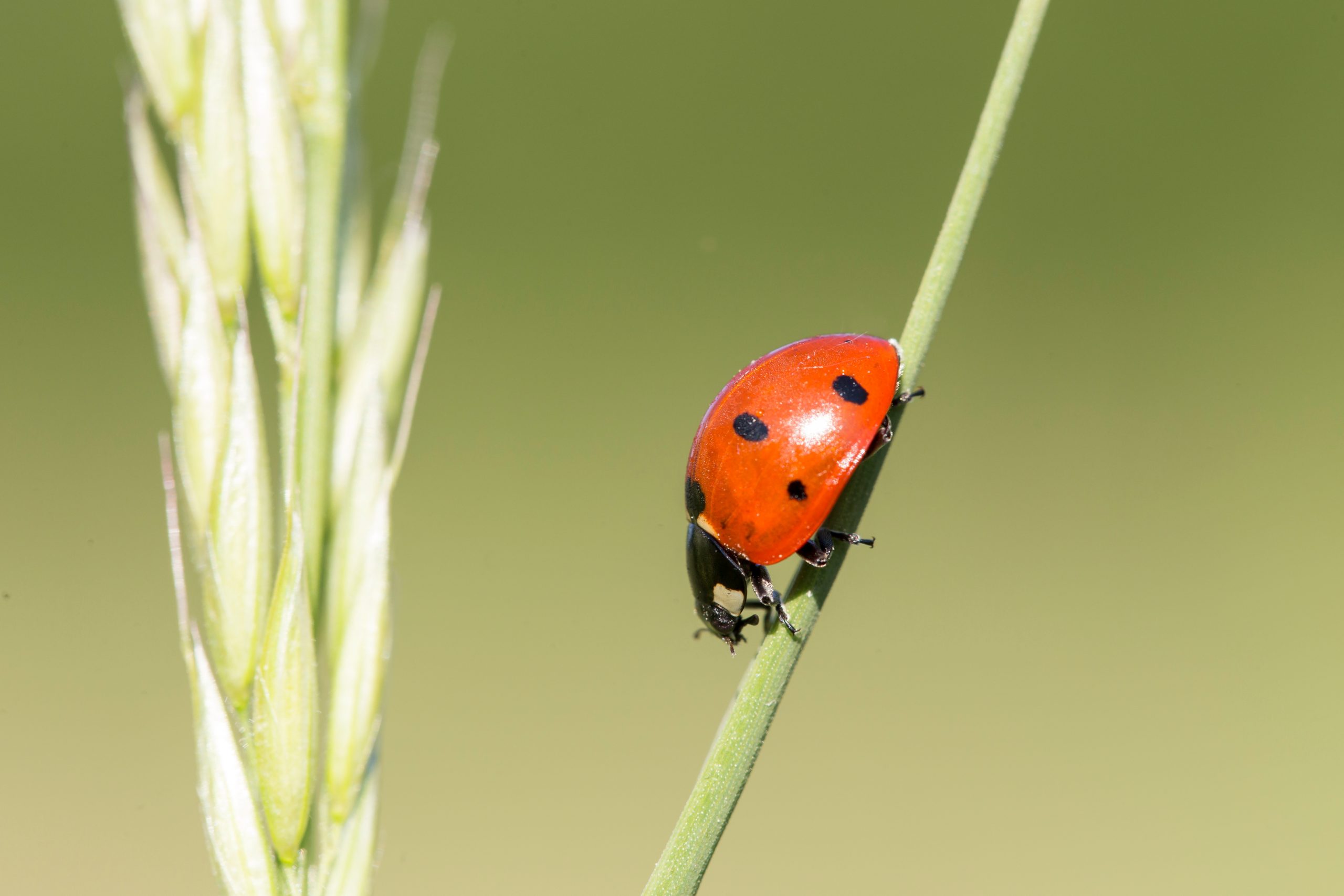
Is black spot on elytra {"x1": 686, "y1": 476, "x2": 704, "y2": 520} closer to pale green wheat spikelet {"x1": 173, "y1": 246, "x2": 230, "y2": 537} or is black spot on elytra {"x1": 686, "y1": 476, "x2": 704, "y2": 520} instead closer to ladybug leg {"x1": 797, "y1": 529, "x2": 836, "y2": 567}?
ladybug leg {"x1": 797, "y1": 529, "x2": 836, "y2": 567}

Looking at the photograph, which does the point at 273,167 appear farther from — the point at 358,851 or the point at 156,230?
the point at 358,851

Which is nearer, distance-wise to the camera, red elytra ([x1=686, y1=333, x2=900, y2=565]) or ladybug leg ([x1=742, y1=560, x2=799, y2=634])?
red elytra ([x1=686, y1=333, x2=900, y2=565])

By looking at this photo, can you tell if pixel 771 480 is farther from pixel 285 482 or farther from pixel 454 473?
pixel 454 473

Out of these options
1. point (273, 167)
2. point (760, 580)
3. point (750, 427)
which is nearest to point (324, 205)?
point (273, 167)

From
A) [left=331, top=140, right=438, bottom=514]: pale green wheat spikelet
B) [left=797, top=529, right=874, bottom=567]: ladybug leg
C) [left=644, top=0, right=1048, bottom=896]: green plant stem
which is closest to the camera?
[left=644, top=0, right=1048, bottom=896]: green plant stem

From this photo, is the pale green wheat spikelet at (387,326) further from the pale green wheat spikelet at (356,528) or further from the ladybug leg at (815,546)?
the ladybug leg at (815,546)

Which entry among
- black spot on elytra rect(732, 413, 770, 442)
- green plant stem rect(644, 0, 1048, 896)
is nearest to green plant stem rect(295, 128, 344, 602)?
green plant stem rect(644, 0, 1048, 896)

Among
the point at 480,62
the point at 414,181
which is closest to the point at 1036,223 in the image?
the point at 480,62

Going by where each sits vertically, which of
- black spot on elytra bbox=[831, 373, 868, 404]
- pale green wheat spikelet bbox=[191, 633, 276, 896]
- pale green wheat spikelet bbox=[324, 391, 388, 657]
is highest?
black spot on elytra bbox=[831, 373, 868, 404]
